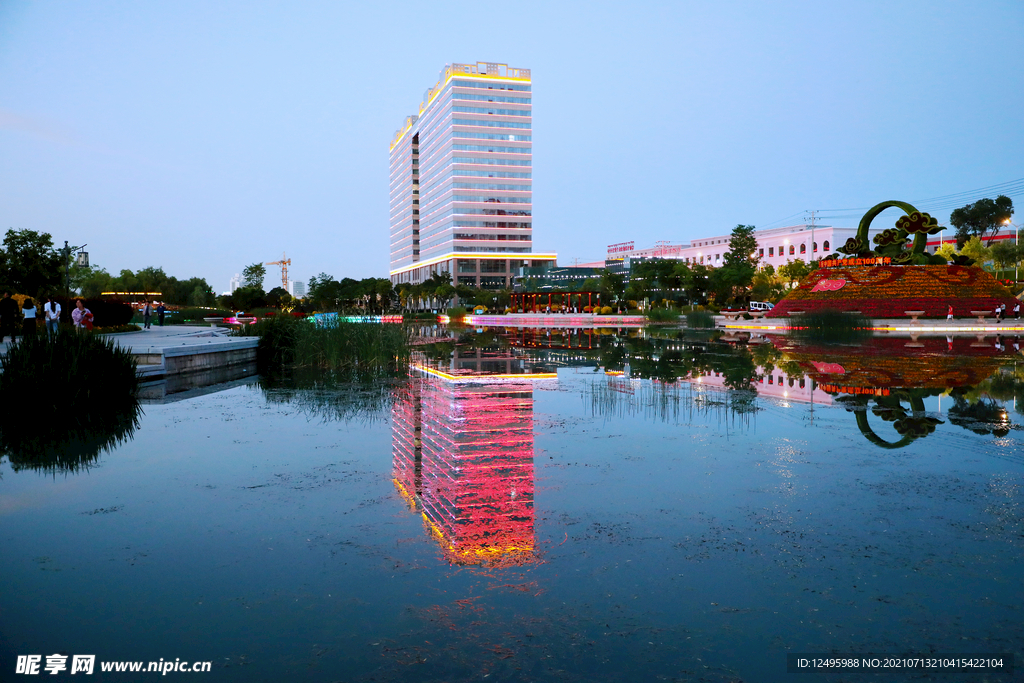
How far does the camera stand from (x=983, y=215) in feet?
345

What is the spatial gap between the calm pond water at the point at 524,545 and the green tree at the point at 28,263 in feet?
151

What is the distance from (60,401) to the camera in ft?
42.2

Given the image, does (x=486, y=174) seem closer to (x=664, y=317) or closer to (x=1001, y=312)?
(x=664, y=317)

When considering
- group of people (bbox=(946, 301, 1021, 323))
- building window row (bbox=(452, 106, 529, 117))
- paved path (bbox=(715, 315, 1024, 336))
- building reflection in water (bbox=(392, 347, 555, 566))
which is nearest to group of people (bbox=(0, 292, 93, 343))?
building reflection in water (bbox=(392, 347, 555, 566))

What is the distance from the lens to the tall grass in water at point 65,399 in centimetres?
976

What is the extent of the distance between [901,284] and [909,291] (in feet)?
Answer: 2.78

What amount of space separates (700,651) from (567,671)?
0.78 meters

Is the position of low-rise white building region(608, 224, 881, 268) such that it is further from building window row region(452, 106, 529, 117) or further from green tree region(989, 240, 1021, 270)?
building window row region(452, 106, 529, 117)

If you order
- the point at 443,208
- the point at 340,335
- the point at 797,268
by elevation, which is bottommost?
the point at 340,335

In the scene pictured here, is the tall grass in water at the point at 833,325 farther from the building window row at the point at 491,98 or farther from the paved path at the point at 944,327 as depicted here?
the building window row at the point at 491,98

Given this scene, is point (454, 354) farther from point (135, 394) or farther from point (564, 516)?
point (564, 516)

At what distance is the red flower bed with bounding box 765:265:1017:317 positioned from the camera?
47031 millimetres

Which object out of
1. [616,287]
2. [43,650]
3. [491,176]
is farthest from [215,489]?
[491,176]

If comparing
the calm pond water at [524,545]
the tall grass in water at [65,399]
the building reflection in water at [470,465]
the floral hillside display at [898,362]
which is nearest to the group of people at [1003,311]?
the floral hillside display at [898,362]
